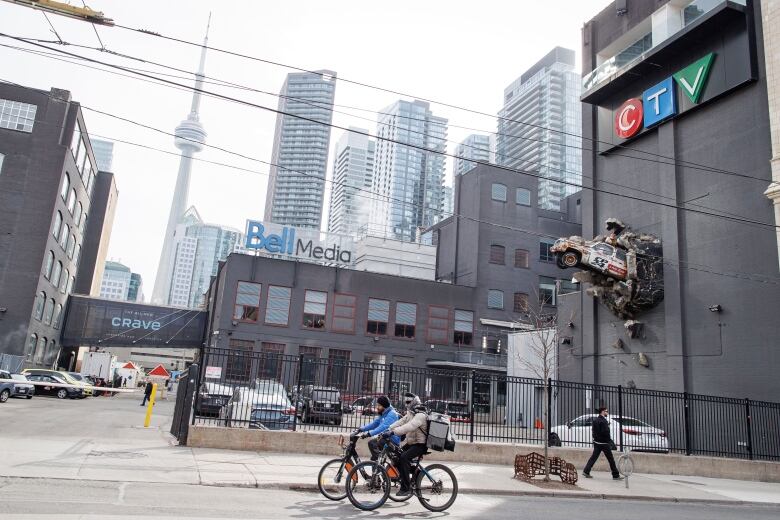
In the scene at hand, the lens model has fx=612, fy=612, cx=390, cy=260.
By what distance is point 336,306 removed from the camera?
4716 centimetres

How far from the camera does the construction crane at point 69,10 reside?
11680 mm

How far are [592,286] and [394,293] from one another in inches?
836

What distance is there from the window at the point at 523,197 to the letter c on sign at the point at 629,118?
23.0 meters

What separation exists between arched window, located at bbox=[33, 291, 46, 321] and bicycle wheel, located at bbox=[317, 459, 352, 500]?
43372 mm

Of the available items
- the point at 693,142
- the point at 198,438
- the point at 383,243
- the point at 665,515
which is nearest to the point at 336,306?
the point at 383,243

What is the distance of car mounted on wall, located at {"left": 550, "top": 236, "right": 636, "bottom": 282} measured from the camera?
27344 mm

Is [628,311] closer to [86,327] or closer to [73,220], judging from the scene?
[86,327]

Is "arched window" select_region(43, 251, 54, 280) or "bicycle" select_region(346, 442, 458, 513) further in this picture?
"arched window" select_region(43, 251, 54, 280)

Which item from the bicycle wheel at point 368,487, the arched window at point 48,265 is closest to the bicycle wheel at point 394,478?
the bicycle wheel at point 368,487

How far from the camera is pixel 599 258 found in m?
27.4

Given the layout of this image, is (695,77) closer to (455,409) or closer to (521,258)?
(455,409)

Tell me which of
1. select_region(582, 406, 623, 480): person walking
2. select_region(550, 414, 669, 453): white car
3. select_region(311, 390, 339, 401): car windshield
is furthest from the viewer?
select_region(550, 414, 669, 453): white car

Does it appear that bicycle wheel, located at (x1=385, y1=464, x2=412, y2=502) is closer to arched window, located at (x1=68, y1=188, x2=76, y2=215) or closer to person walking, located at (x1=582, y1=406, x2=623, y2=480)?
person walking, located at (x1=582, y1=406, x2=623, y2=480)

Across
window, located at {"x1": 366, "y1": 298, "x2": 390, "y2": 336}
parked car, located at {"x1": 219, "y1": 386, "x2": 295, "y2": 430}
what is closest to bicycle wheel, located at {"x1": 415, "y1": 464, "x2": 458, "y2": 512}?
parked car, located at {"x1": 219, "y1": 386, "x2": 295, "y2": 430}
